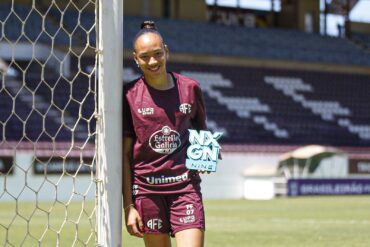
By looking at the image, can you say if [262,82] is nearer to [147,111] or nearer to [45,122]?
[45,122]

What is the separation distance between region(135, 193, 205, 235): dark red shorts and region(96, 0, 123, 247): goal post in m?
0.15

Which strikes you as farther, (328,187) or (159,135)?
(328,187)

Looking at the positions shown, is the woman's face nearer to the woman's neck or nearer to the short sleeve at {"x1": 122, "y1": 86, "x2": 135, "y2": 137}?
the woman's neck

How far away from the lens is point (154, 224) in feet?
13.7

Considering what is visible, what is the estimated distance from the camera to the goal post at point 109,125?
4.27 m

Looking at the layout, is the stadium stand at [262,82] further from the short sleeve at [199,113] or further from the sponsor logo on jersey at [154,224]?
the sponsor logo on jersey at [154,224]

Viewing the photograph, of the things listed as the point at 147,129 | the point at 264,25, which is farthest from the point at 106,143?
the point at 264,25

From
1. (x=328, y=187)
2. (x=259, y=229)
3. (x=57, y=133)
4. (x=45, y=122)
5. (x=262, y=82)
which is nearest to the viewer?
(x=57, y=133)

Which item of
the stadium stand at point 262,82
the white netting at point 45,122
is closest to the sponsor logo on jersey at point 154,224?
the white netting at point 45,122

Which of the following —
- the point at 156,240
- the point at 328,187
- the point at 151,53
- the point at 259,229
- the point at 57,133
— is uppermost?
the point at 151,53

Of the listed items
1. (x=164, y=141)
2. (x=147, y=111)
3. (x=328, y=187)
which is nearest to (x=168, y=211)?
(x=164, y=141)

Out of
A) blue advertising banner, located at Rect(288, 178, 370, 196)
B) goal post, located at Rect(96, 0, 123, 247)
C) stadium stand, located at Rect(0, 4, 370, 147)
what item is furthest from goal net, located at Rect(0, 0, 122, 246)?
blue advertising banner, located at Rect(288, 178, 370, 196)

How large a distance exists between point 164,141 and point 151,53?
0.41 meters

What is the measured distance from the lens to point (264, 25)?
38.8 m
